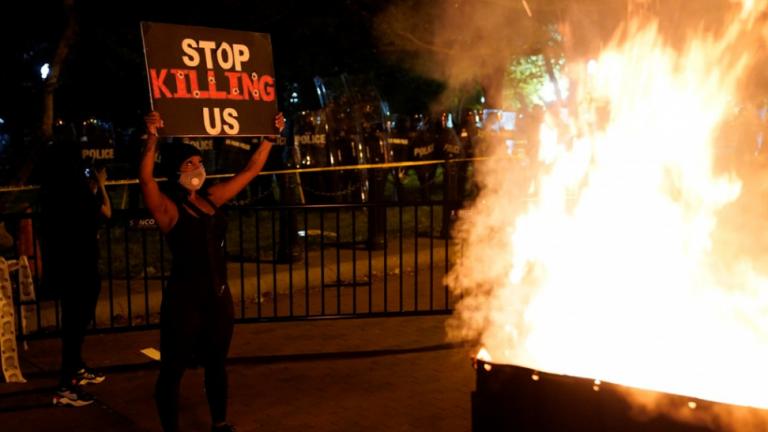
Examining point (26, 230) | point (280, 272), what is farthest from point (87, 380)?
point (280, 272)

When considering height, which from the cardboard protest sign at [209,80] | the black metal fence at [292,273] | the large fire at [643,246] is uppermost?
the cardboard protest sign at [209,80]

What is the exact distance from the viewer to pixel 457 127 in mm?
21359

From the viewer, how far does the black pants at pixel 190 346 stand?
4.81m

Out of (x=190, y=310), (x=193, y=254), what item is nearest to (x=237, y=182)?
(x=193, y=254)

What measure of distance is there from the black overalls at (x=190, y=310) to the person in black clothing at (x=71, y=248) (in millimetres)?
1349

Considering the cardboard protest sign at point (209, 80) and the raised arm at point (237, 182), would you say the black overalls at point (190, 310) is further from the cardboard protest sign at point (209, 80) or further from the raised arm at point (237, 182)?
the cardboard protest sign at point (209, 80)

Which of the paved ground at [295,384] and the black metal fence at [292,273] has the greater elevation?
the black metal fence at [292,273]

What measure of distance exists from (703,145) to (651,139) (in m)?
0.42

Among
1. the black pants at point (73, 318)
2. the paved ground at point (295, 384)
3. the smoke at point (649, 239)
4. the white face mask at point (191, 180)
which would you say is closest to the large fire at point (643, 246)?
the smoke at point (649, 239)

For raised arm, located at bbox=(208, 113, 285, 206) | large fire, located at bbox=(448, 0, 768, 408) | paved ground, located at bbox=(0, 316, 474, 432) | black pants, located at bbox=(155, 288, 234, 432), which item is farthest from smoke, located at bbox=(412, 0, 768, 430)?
raised arm, located at bbox=(208, 113, 285, 206)

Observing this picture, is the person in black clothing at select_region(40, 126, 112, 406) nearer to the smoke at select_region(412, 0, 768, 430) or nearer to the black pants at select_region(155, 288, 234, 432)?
the black pants at select_region(155, 288, 234, 432)

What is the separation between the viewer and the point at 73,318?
594 centimetres

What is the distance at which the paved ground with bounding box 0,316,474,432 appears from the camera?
5.53m

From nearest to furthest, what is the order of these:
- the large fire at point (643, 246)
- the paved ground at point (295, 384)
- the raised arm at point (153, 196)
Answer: the large fire at point (643, 246), the raised arm at point (153, 196), the paved ground at point (295, 384)
